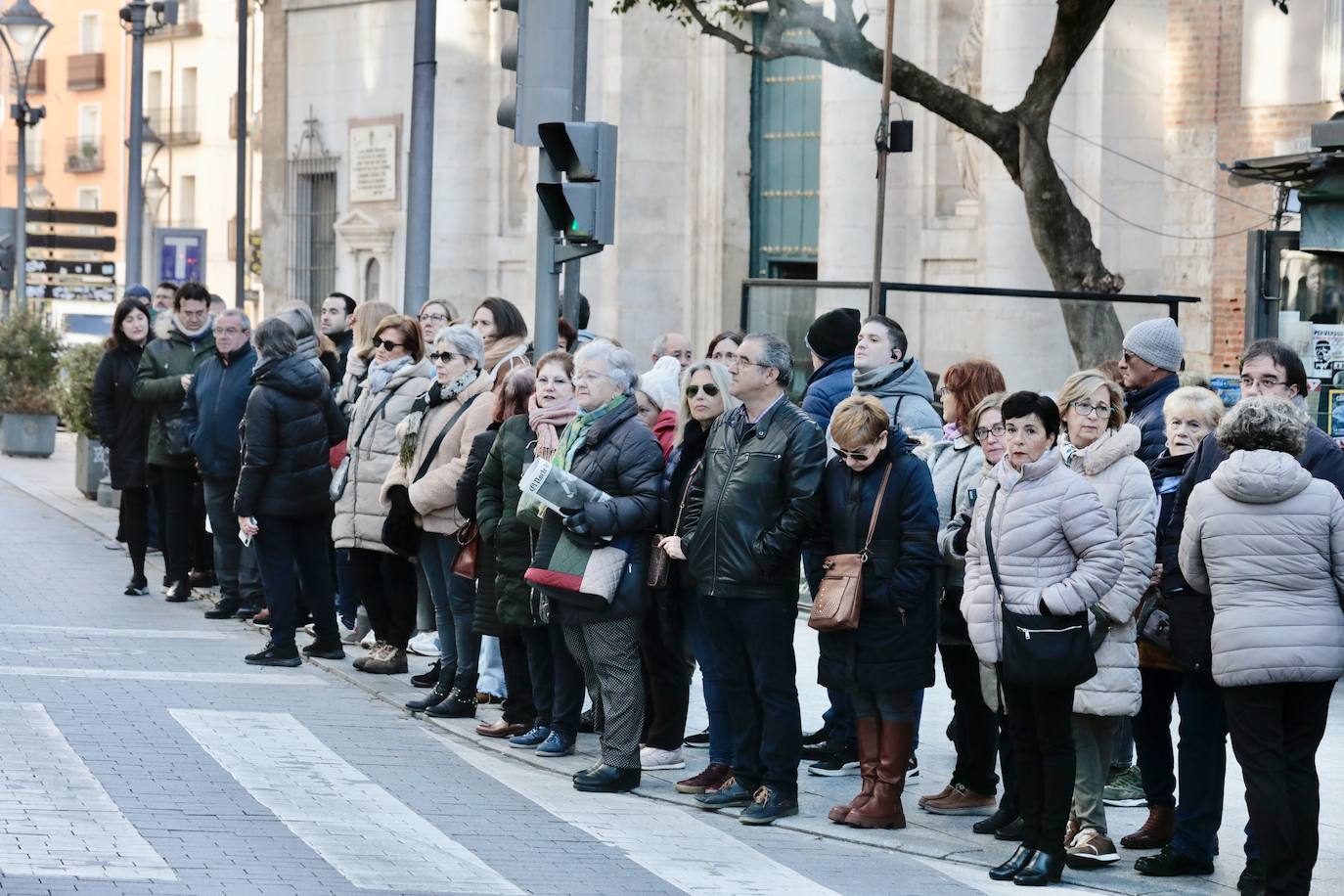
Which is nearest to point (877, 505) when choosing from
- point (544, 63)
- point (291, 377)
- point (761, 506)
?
point (761, 506)

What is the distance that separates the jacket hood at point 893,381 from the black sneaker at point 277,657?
446 cm

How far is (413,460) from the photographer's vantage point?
11984 millimetres

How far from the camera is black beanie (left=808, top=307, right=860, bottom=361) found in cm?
1118

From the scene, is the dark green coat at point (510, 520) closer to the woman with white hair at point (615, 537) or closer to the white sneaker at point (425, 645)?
the woman with white hair at point (615, 537)

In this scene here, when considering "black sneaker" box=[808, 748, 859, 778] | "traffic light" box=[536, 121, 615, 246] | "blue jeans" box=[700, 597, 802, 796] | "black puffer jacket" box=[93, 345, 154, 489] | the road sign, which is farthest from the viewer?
the road sign

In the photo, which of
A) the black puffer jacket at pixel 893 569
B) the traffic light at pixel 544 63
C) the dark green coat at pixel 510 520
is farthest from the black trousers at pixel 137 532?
the black puffer jacket at pixel 893 569

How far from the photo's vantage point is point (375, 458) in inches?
494

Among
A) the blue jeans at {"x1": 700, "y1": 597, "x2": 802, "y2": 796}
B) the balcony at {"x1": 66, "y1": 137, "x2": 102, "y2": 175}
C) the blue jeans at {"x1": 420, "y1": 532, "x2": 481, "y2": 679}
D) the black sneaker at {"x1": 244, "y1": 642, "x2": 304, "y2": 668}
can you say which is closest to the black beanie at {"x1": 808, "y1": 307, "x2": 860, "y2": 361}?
the blue jeans at {"x1": 700, "y1": 597, "x2": 802, "y2": 796}

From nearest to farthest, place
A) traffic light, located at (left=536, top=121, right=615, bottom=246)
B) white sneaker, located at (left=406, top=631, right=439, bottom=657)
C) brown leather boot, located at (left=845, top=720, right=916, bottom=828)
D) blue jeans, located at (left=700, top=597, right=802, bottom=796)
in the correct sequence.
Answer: brown leather boot, located at (left=845, top=720, right=916, bottom=828) < blue jeans, located at (left=700, top=597, right=802, bottom=796) < traffic light, located at (left=536, top=121, right=615, bottom=246) < white sneaker, located at (left=406, top=631, right=439, bottom=657)

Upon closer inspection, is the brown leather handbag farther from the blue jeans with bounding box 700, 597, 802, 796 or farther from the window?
the window

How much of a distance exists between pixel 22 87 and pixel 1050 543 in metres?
30.0

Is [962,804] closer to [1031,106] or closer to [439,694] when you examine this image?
[439,694]

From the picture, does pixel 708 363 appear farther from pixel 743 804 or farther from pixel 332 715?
pixel 332 715

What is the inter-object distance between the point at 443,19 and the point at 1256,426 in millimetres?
24846
